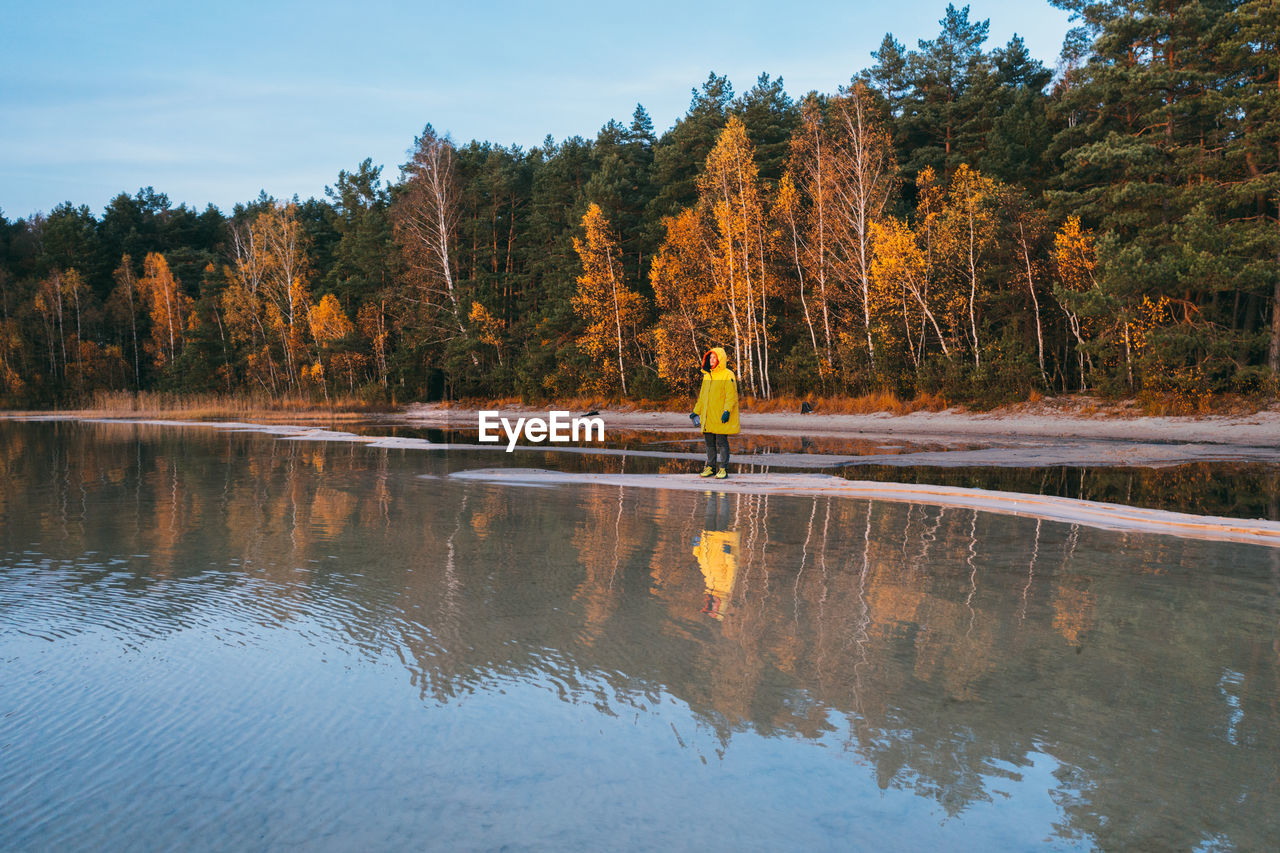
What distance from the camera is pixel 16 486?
13680 millimetres

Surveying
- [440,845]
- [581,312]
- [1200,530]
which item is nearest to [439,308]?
[581,312]

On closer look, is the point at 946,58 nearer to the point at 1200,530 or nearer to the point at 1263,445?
the point at 1263,445

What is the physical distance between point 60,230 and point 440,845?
102 m

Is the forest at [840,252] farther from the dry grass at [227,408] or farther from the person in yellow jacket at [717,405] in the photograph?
the person in yellow jacket at [717,405]

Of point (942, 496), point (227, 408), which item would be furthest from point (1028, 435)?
point (227, 408)

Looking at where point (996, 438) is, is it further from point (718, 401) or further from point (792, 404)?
point (718, 401)

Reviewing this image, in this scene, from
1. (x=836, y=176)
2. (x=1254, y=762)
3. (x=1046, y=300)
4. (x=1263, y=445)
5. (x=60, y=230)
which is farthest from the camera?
(x=60, y=230)

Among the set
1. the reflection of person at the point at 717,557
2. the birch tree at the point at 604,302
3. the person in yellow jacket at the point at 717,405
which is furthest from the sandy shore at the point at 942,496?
the birch tree at the point at 604,302

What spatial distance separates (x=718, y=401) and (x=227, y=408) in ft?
146

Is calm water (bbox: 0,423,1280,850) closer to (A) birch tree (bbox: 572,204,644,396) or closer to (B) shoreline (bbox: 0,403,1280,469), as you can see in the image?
(B) shoreline (bbox: 0,403,1280,469)

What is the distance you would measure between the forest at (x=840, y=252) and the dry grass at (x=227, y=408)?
3729mm

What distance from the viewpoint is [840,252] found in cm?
3862

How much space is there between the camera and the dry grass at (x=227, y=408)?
149 feet

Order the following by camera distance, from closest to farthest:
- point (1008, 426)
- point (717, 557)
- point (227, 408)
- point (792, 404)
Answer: point (717, 557) < point (1008, 426) < point (792, 404) < point (227, 408)
